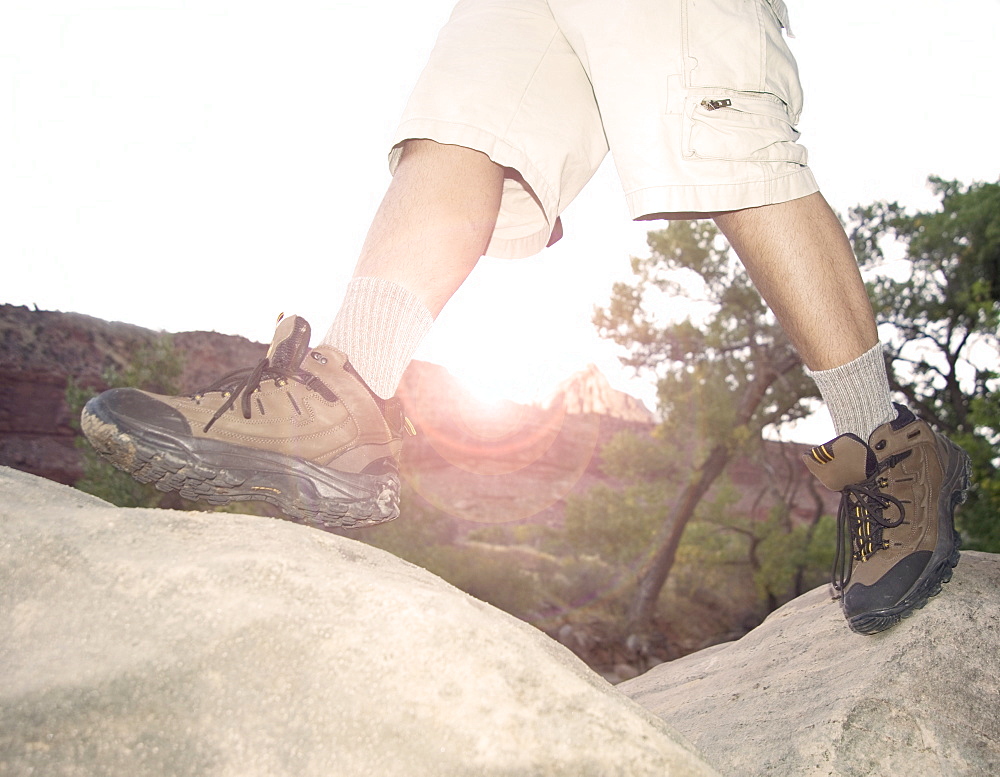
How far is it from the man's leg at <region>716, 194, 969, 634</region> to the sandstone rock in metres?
0.09

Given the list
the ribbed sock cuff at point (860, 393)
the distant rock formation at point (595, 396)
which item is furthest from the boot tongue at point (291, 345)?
the distant rock formation at point (595, 396)

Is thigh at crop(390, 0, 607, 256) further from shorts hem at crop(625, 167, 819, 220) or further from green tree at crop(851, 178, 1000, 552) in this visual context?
green tree at crop(851, 178, 1000, 552)

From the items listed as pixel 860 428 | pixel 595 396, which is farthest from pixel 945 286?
pixel 595 396

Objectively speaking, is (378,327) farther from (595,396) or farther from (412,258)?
(595,396)

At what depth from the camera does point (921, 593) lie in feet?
4.68

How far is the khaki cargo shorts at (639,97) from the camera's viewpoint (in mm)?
1334

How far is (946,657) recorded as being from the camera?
1361mm

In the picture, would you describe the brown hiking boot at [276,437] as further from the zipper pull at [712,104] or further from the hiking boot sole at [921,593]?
the hiking boot sole at [921,593]

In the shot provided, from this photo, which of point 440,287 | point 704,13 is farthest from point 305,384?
point 704,13

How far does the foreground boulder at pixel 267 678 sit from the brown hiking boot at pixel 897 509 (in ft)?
2.50

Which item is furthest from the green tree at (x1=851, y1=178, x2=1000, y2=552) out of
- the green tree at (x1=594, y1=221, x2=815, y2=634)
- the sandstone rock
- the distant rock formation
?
the distant rock formation

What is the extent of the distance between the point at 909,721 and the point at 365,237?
4.29ft

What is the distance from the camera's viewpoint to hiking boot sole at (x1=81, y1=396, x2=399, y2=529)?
1212 millimetres

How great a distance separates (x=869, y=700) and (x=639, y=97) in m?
1.16
